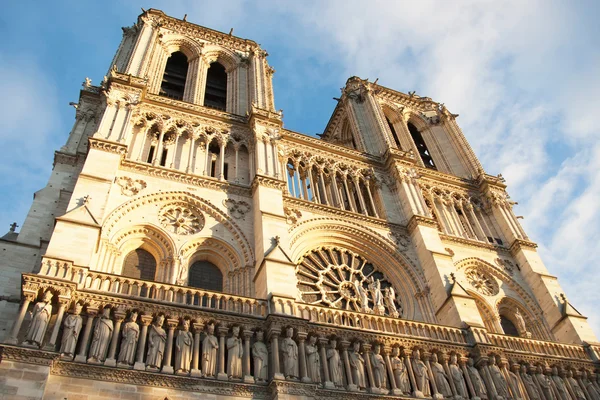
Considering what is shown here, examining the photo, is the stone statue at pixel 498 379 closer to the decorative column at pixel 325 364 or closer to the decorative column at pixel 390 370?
the decorative column at pixel 390 370

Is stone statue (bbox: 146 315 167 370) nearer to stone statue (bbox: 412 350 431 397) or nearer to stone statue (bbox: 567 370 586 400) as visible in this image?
stone statue (bbox: 412 350 431 397)

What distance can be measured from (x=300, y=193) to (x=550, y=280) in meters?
9.39

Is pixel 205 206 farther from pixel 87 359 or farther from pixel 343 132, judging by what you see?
pixel 343 132

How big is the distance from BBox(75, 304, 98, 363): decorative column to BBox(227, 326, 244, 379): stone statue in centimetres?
281

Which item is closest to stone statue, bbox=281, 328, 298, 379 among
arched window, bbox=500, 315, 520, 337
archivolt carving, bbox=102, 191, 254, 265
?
archivolt carving, bbox=102, 191, 254, 265

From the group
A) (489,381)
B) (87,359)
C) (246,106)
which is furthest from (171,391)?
(246,106)

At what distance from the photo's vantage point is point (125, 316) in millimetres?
11156

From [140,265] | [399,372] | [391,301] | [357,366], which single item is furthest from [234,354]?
[391,301]

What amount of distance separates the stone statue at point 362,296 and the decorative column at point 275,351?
12.4ft

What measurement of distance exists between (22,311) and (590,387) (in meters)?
14.5

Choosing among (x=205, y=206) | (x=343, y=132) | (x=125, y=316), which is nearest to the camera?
(x=125, y=316)

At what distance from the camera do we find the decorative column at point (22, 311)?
9.68m

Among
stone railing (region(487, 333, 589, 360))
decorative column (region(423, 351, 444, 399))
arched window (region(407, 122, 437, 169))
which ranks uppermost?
arched window (region(407, 122, 437, 169))

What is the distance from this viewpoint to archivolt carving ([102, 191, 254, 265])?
1465 centimetres
